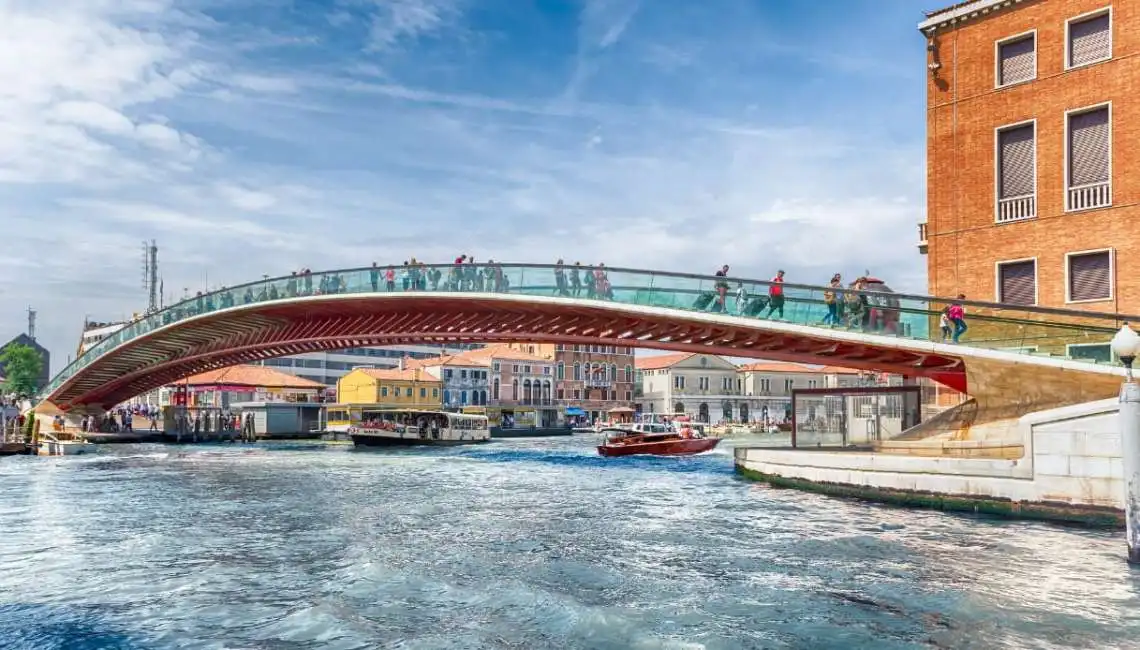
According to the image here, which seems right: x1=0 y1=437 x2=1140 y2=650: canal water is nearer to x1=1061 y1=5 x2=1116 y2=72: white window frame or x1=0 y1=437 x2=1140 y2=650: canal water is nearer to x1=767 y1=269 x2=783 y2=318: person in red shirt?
x1=767 y1=269 x2=783 y2=318: person in red shirt

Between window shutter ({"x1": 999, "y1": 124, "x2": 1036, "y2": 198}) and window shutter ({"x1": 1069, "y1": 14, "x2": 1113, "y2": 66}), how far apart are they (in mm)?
1769

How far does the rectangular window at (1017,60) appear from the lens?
22.4 metres

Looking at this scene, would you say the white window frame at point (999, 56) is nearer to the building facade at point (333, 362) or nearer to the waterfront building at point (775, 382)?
the waterfront building at point (775, 382)

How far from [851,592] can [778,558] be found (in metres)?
2.20

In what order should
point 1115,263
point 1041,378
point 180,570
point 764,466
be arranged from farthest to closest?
point 764,466, point 1115,263, point 1041,378, point 180,570

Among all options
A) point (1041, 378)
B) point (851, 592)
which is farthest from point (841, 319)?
point (851, 592)

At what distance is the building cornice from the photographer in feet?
75.1

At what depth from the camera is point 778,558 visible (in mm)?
13008

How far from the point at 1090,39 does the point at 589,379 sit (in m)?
73.5

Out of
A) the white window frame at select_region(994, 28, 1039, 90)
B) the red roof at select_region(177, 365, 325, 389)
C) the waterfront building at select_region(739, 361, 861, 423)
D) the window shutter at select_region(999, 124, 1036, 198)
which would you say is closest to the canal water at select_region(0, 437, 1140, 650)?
the window shutter at select_region(999, 124, 1036, 198)

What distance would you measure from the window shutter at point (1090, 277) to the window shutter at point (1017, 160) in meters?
2.07

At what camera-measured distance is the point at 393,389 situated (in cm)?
7594

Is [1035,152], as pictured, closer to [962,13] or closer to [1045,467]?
[962,13]

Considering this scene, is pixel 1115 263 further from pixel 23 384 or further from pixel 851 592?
pixel 23 384
